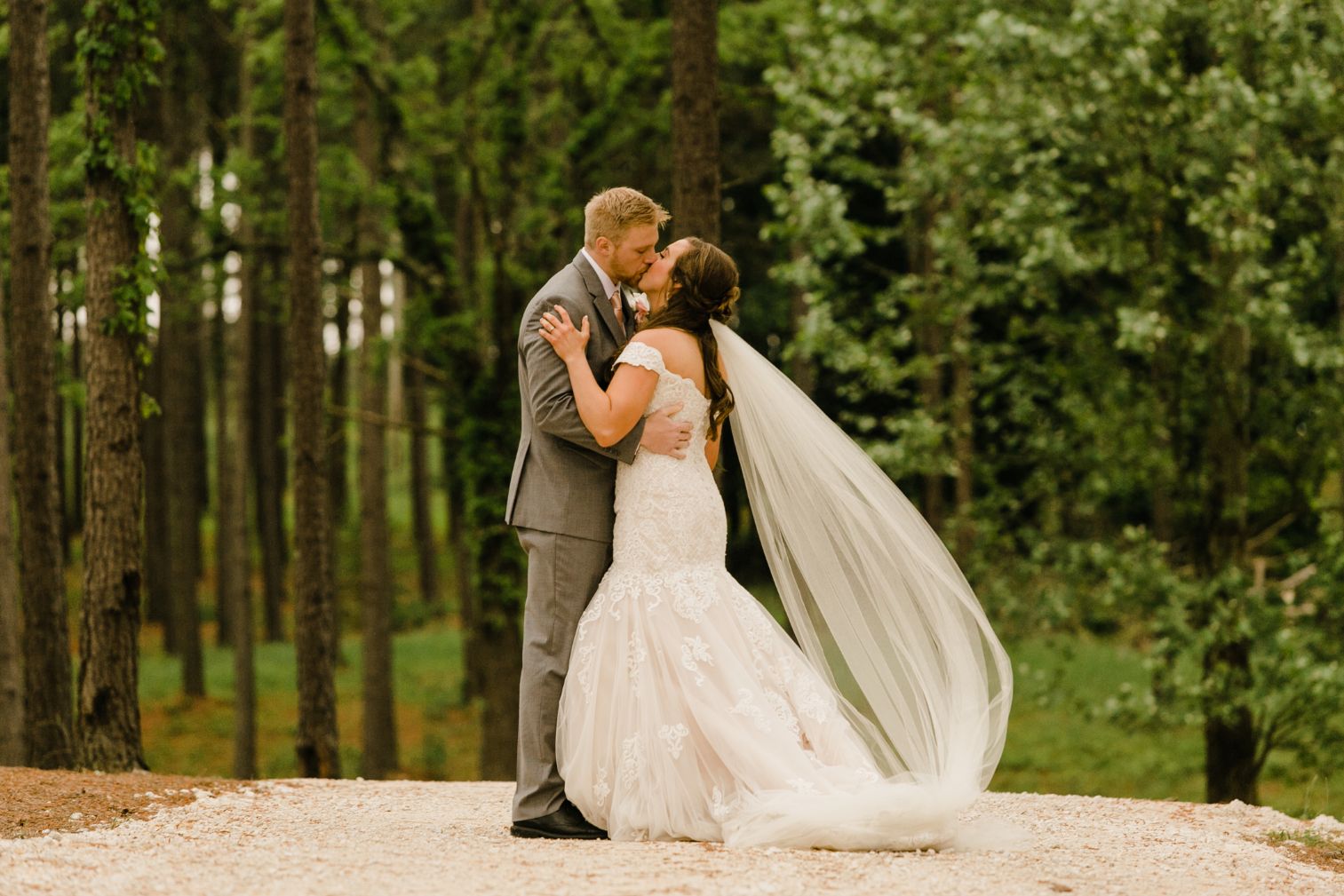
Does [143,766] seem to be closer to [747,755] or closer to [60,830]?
[60,830]

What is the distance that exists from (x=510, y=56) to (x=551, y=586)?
507 inches

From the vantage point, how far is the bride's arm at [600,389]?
19.0 feet

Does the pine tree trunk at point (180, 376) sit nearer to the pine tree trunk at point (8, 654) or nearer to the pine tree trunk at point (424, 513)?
the pine tree trunk at point (424, 513)

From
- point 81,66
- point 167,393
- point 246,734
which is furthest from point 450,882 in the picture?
point 167,393

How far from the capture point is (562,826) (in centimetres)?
594

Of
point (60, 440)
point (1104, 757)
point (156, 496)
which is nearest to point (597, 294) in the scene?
point (1104, 757)

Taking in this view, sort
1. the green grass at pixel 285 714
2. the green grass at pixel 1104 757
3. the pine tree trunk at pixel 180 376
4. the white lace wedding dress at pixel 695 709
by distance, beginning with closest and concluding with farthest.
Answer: the white lace wedding dress at pixel 695 709 → the green grass at pixel 1104 757 → the pine tree trunk at pixel 180 376 → the green grass at pixel 285 714

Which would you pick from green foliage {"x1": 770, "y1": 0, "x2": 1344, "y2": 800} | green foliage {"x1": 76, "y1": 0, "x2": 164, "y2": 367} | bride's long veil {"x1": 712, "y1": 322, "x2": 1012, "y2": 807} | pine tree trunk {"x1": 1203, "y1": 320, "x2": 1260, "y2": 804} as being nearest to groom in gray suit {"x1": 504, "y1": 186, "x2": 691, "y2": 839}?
bride's long veil {"x1": 712, "y1": 322, "x2": 1012, "y2": 807}

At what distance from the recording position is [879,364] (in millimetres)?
13258

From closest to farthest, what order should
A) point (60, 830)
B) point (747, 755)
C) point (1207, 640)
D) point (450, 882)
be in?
point (450, 882)
point (747, 755)
point (60, 830)
point (1207, 640)

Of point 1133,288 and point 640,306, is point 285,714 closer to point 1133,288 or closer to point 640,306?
point 1133,288

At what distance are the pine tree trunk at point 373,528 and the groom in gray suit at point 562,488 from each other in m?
→ 11.5

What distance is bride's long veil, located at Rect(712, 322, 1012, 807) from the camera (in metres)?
6.15

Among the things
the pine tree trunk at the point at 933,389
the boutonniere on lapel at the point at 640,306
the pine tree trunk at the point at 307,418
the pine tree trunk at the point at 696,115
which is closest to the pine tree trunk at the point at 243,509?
the pine tree trunk at the point at 307,418
